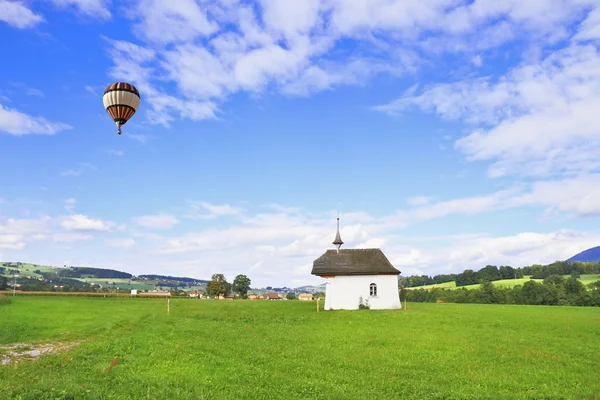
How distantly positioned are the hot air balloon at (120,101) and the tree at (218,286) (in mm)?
71420

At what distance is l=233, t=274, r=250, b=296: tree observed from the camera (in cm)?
9581

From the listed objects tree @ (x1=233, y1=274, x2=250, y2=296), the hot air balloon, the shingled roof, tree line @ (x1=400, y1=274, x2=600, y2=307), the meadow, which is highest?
the hot air balloon

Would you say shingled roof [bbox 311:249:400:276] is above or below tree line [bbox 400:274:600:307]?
above

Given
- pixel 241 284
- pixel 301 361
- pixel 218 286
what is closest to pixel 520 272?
pixel 241 284

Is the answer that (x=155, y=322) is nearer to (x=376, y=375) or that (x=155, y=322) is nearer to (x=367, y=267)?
(x=376, y=375)

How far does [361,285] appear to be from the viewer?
1858 inches

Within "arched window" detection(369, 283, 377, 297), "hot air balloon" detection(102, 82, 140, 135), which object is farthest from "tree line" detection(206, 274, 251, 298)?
"hot air balloon" detection(102, 82, 140, 135)

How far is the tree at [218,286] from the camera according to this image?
93644 millimetres

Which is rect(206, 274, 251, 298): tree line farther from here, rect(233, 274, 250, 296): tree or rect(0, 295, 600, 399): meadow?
rect(0, 295, 600, 399): meadow

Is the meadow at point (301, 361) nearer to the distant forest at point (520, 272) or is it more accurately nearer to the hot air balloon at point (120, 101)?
the hot air balloon at point (120, 101)

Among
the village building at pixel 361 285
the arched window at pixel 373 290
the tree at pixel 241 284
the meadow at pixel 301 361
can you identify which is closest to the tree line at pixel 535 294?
the tree at pixel 241 284

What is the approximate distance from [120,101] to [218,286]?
238ft

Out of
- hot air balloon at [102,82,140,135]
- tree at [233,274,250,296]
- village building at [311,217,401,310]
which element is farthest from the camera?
tree at [233,274,250,296]

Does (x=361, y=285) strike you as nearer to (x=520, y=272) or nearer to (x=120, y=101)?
(x=120, y=101)
